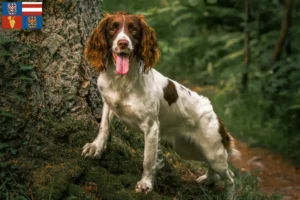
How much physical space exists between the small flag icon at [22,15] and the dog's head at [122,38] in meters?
0.57

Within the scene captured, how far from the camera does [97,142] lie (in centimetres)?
422

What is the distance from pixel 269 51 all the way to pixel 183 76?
2.76 metres

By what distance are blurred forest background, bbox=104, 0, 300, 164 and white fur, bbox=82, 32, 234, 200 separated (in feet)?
9.70

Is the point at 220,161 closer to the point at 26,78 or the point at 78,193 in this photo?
the point at 78,193

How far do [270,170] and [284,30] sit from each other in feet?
9.49

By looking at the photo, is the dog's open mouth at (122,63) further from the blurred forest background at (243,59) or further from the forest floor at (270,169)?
the blurred forest background at (243,59)

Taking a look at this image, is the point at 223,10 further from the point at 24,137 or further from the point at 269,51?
the point at 24,137

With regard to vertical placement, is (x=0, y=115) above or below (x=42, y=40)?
below

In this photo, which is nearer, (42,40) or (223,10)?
(42,40)

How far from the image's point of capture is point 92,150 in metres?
4.20

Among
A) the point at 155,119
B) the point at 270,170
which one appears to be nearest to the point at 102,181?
the point at 155,119

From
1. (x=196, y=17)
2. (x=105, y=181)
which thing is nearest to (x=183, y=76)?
(x=196, y=17)

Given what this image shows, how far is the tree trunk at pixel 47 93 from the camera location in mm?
3986

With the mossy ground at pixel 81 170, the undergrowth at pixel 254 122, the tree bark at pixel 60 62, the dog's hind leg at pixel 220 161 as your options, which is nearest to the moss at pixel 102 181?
the mossy ground at pixel 81 170
